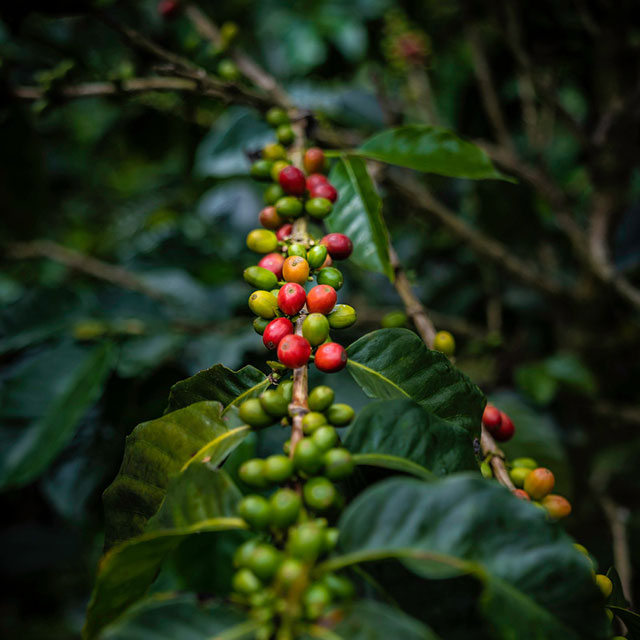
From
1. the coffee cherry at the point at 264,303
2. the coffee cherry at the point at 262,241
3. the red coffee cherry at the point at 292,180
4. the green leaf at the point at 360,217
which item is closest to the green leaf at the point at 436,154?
the green leaf at the point at 360,217

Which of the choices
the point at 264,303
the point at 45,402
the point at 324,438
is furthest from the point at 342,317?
the point at 45,402

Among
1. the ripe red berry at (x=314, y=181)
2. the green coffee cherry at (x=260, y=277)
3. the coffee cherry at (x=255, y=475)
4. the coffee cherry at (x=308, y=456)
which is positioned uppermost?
the ripe red berry at (x=314, y=181)

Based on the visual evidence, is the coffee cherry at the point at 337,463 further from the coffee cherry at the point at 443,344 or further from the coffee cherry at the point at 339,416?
the coffee cherry at the point at 443,344

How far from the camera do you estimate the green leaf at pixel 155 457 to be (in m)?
0.59

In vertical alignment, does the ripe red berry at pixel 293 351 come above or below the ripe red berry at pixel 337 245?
below

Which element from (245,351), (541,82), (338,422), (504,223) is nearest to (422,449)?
(338,422)

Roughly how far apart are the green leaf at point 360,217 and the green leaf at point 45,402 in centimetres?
72

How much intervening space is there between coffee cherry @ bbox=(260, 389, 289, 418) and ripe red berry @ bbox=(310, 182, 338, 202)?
39 centimetres

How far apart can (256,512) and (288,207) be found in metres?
0.49

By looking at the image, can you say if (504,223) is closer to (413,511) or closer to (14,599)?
(413,511)

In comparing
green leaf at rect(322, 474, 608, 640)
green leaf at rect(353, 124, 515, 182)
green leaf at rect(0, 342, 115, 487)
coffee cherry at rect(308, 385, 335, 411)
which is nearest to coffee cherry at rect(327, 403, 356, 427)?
coffee cherry at rect(308, 385, 335, 411)

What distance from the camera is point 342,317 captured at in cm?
67

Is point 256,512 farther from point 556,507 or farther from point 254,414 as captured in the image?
point 556,507

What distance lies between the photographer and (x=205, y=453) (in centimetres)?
58
